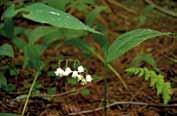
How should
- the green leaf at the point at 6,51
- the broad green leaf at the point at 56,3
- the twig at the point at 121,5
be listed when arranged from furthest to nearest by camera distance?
the twig at the point at 121,5 → the broad green leaf at the point at 56,3 → the green leaf at the point at 6,51

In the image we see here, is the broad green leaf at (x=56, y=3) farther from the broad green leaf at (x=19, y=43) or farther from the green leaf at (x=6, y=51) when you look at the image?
the green leaf at (x=6, y=51)

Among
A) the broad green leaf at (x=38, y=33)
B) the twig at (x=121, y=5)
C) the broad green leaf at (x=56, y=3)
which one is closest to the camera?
the broad green leaf at (x=38, y=33)

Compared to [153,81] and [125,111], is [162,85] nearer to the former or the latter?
[153,81]

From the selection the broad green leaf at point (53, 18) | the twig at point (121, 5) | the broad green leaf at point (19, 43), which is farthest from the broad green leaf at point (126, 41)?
the twig at point (121, 5)

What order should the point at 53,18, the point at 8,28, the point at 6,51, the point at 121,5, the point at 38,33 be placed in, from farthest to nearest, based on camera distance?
the point at 121,5, the point at 8,28, the point at 38,33, the point at 6,51, the point at 53,18

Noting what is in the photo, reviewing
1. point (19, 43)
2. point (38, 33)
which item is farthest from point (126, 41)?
point (19, 43)

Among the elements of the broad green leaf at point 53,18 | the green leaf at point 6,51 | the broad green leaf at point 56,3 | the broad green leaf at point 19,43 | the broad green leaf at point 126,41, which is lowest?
the broad green leaf at point 19,43

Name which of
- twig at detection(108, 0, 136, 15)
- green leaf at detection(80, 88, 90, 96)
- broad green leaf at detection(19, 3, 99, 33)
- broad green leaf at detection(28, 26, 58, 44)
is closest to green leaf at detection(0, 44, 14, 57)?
broad green leaf at detection(28, 26, 58, 44)

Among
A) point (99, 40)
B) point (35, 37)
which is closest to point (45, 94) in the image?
point (35, 37)

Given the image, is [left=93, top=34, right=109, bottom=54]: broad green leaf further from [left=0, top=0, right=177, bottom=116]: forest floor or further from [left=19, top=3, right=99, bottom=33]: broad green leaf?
[left=19, top=3, right=99, bottom=33]: broad green leaf

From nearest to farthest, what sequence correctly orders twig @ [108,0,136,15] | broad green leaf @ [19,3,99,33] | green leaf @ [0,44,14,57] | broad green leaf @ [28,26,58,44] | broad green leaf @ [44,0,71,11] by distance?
broad green leaf @ [19,3,99,33], green leaf @ [0,44,14,57], broad green leaf @ [28,26,58,44], broad green leaf @ [44,0,71,11], twig @ [108,0,136,15]

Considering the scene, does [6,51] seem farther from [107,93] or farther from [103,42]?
[107,93]
